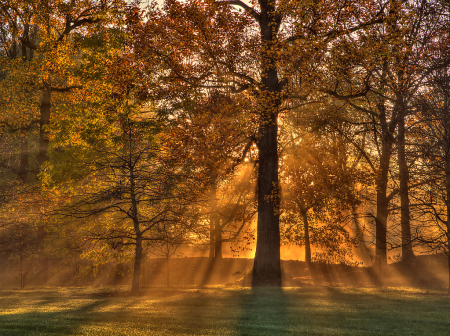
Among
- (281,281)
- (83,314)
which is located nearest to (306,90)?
(281,281)

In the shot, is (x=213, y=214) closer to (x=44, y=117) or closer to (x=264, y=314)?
(x=44, y=117)

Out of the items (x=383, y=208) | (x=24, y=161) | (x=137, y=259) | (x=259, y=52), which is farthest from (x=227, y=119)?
(x=24, y=161)

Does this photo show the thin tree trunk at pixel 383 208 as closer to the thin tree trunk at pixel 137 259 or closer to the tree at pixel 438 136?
the tree at pixel 438 136

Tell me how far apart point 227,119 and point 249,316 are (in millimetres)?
8686

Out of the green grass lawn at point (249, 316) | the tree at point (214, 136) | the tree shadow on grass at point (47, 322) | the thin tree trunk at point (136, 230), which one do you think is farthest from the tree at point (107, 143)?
the tree shadow on grass at point (47, 322)

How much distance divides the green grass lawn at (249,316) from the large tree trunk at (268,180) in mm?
3876

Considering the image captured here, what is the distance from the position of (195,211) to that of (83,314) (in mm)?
11569

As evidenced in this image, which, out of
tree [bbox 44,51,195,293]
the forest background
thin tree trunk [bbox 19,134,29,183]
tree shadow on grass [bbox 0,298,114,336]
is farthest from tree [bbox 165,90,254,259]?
thin tree trunk [bbox 19,134,29,183]

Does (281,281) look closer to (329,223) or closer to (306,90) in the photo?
(329,223)

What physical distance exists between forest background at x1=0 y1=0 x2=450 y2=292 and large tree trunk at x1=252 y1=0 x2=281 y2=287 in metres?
0.07

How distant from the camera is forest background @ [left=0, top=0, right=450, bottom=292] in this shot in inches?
567

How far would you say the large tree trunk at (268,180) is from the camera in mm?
16438

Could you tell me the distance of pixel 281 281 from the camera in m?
16.8

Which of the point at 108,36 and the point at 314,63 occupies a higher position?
the point at 108,36
